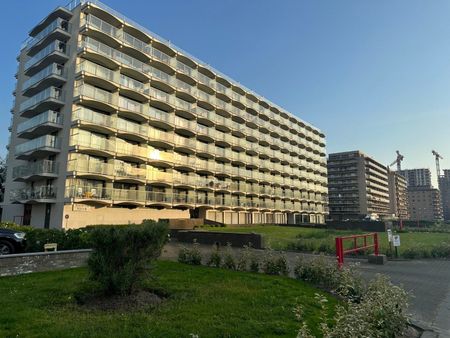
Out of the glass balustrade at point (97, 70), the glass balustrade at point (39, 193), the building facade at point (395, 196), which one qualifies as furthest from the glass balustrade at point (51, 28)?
the building facade at point (395, 196)

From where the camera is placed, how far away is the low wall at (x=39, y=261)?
422 inches

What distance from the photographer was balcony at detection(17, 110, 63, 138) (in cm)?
3278

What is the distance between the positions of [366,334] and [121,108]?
1392 inches

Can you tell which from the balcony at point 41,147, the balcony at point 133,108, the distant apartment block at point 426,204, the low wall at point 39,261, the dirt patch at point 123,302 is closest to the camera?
the dirt patch at point 123,302

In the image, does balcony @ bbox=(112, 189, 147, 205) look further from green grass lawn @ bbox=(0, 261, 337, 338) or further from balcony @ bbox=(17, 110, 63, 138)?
green grass lawn @ bbox=(0, 261, 337, 338)

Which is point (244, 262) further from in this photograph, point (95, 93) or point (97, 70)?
point (97, 70)

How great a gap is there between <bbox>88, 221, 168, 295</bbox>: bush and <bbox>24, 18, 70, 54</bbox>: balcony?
3516 cm

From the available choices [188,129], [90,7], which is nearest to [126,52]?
[90,7]

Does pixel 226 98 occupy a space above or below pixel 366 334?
above

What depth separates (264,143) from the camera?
65562 millimetres

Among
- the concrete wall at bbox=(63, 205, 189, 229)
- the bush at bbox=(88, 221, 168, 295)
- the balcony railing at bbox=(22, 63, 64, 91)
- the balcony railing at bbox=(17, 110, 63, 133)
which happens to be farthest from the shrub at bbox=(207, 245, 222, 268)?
the balcony railing at bbox=(22, 63, 64, 91)

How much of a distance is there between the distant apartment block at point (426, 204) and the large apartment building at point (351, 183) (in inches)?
3001

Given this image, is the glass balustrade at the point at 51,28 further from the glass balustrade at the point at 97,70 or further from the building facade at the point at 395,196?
the building facade at the point at 395,196

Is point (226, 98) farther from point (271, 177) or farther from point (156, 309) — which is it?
point (156, 309)
